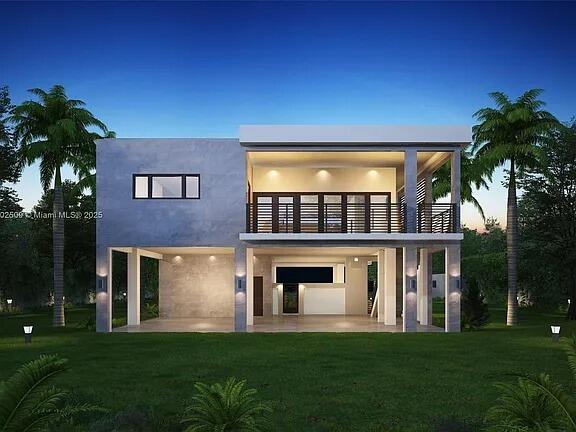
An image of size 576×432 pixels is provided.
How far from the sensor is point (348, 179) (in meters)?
27.8

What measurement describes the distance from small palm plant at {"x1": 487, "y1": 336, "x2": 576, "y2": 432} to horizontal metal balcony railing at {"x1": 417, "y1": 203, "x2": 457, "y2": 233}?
1532 centimetres

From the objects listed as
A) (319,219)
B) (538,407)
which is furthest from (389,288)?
(538,407)

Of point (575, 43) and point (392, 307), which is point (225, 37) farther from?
Result: point (575, 43)

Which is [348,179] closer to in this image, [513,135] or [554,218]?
[513,135]

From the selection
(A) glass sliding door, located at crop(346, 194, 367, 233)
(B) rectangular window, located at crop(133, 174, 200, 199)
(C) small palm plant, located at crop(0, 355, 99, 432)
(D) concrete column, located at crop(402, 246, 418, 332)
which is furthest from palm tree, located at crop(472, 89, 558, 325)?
(C) small palm plant, located at crop(0, 355, 99, 432)

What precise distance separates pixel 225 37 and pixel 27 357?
19408mm

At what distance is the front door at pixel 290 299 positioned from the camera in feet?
105

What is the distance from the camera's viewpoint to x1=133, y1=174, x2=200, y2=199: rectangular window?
23141 millimetres

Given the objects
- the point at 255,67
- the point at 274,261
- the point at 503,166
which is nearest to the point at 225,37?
the point at 255,67

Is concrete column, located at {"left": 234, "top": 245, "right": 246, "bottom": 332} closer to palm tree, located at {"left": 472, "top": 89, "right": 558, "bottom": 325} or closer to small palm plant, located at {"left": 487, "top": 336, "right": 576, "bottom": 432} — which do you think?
palm tree, located at {"left": 472, "top": 89, "right": 558, "bottom": 325}

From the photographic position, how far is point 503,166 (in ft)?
100

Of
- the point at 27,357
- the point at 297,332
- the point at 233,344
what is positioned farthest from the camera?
the point at 297,332

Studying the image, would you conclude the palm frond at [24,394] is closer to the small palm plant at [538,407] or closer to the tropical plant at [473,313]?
the small palm plant at [538,407]

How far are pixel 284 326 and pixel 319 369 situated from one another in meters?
11.0
